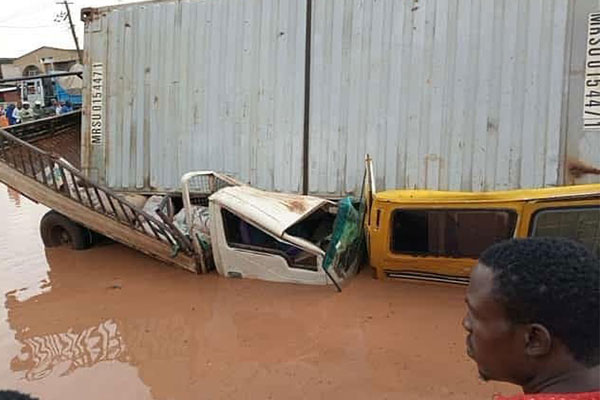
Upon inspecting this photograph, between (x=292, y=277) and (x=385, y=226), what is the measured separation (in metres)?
1.18

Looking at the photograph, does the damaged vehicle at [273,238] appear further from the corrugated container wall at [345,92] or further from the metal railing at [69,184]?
the corrugated container wall at [345,92]

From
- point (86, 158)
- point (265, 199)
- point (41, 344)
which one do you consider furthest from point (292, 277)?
point (86, 158)

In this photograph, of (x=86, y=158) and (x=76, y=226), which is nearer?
(x=76, y=226)

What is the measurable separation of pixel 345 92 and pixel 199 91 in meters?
2.25

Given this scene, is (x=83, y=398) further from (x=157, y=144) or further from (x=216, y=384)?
(x=157, y=144)

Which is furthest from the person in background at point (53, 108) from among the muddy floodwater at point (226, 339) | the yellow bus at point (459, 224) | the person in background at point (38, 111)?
the yellow bus at point (459, 224)

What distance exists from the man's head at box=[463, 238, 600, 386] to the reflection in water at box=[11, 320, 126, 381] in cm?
403

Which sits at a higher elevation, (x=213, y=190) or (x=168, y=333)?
(x=213, y=190)

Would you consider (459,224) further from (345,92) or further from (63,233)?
(63,233)

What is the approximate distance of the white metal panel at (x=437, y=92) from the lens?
21.5ft

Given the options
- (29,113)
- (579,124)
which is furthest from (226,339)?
(29,113)

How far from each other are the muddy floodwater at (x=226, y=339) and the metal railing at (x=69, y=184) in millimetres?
636

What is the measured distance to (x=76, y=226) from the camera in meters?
8.01

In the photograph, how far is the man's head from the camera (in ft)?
3.33
